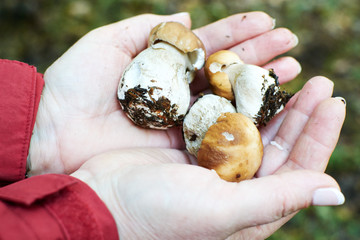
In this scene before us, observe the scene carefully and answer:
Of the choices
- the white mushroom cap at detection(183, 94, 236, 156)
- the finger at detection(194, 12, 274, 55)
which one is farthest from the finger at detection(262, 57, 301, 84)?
the white mushroom cap at detection(183, 94, 236, 156)

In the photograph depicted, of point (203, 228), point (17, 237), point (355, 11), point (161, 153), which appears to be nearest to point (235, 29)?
point (161, 153)

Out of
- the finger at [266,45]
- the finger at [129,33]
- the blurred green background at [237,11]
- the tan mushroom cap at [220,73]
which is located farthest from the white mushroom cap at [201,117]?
the blurred green background at [237,11]

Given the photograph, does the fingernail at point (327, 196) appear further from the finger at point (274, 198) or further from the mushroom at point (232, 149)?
the mushroom at point (232, 149)

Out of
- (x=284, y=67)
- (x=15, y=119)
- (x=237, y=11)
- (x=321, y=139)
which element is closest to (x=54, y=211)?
(x=15, y=119)

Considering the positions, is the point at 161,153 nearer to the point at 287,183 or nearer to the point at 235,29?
the point at 287,183

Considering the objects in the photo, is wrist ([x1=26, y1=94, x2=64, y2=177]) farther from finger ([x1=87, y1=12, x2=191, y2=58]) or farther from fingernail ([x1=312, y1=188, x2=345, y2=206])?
fingernail ([x1=312, y1=188, x2=345, y2=206])

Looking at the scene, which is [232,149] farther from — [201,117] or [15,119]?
[15,119]
